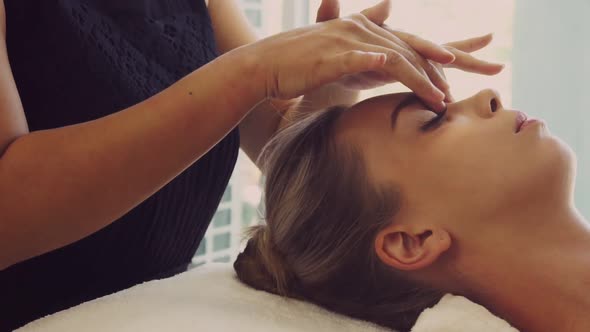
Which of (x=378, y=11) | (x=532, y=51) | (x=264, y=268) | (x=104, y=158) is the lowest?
(x=264, y=268)

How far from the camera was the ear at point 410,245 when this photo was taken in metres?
0.88

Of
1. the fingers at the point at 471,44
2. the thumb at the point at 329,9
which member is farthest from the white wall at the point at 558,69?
the thumb at the point at 329,9

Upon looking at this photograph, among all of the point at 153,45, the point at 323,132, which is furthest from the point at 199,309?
the point at 153,45

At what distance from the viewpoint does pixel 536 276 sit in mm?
864

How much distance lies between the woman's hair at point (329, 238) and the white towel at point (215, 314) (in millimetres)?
33

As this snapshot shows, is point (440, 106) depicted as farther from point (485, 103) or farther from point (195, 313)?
point (195, 313)

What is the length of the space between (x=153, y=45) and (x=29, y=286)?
0.44 meters

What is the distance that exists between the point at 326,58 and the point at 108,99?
395 millimetres

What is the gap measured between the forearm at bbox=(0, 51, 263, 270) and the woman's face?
0.85 feet

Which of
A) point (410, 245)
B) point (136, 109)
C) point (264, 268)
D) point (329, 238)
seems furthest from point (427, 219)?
point (136, 109)

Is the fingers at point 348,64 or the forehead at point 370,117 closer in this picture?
the fingers at point 348,64

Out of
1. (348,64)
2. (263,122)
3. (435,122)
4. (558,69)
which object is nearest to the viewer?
(348,64)

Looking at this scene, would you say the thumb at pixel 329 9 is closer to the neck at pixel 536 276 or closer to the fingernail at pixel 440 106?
the fingernail at pixel 440 106

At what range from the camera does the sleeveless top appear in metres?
0.94
